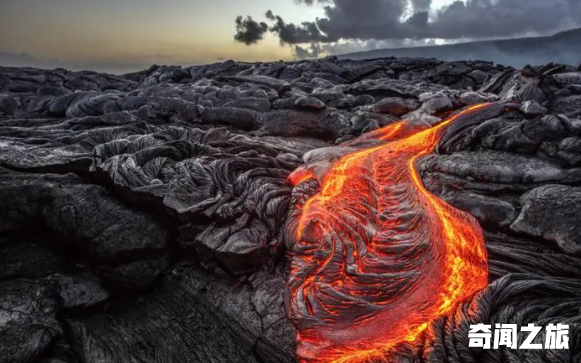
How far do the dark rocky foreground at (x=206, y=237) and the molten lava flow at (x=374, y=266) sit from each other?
0.40 meters

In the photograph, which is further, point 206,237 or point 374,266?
point 206,237

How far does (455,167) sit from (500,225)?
219 centimetres

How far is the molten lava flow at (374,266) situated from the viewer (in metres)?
5.89

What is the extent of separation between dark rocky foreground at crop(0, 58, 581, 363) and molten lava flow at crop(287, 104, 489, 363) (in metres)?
0.40

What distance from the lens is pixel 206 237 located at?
25.6 feet

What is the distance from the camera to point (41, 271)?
7.30m

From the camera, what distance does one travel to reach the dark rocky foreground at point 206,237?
5.79 m

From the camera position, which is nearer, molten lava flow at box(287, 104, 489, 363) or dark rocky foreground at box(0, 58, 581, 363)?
dark rocky foreground at box(0, 58, 581, 363)

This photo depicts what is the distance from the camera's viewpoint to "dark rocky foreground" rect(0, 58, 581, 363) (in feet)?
19.0

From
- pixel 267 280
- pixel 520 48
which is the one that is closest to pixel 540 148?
pixel 267 280

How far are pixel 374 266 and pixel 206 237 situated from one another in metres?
3.74

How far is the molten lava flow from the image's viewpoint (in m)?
5.89

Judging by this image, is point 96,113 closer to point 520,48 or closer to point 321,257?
point 321,257

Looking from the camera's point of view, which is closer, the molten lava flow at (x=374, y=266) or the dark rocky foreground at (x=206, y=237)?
the dark rocky foreground at (x=206, y=237)
